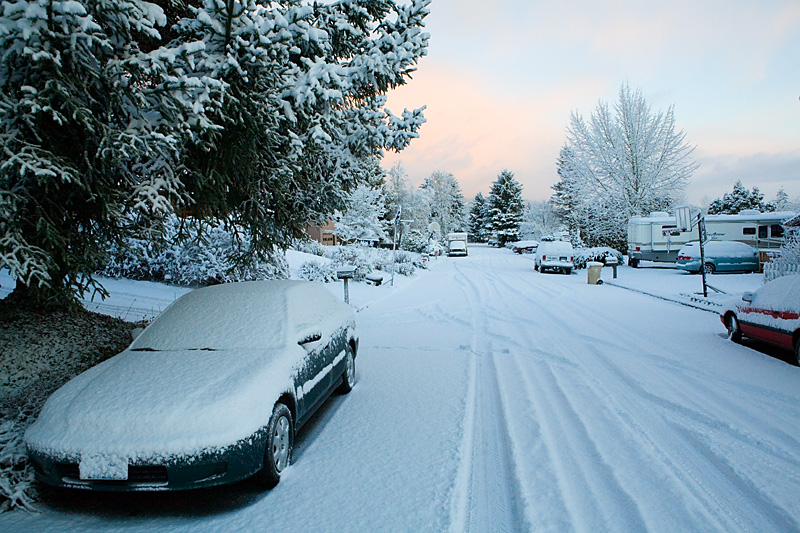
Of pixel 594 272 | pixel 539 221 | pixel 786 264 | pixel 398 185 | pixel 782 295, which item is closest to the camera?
pixel 782 295

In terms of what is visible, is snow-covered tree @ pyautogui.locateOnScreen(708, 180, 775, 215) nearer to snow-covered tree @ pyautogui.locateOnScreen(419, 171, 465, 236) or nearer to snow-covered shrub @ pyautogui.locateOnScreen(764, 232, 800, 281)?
snow-covered tree @ pyautogui.locateOnScreen(419, 171, 465, 236)

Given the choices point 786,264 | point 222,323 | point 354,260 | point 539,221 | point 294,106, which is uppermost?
point 539,221

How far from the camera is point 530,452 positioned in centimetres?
414

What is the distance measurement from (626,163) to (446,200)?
56.7 m

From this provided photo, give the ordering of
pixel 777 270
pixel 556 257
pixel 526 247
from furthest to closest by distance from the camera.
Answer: pixel 526 247 → pixel 556 257 → pixel 777 270

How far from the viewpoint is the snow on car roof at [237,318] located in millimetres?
4613

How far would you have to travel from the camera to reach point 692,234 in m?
28.4

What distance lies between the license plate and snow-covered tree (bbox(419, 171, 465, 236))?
270 ft

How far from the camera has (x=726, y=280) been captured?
1906cm

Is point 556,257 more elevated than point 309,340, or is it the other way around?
point 556,257

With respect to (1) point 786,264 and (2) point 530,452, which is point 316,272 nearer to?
(2) point 530,452

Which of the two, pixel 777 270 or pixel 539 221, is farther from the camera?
pixel 539 221

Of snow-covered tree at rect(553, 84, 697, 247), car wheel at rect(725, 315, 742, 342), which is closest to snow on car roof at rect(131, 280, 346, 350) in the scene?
car wheel at rect(725, 315, 742, 342)

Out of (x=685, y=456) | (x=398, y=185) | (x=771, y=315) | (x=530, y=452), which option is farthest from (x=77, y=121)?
(x=398, y=185)
